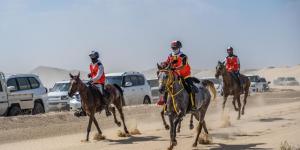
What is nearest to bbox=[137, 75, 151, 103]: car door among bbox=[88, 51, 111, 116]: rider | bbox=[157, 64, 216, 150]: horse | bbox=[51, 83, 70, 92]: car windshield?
bbox=[51, 83, 70, 92]: car windshield

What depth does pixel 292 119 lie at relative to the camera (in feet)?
71.5

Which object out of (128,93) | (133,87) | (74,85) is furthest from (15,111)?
(74,85)

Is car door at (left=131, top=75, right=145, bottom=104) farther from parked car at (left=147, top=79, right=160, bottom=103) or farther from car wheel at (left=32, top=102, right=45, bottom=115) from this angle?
parked car at (left=147, top=79, right=160, bottom=103)

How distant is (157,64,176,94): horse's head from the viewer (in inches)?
530

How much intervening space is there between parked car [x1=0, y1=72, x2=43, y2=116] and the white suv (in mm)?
5403

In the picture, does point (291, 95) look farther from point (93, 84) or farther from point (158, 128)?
point (93, 84)

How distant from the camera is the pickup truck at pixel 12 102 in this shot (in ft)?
76.0

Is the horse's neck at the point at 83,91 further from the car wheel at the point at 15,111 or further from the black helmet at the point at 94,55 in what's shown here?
the car wheel at the point at 15,111

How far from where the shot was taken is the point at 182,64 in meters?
14.6

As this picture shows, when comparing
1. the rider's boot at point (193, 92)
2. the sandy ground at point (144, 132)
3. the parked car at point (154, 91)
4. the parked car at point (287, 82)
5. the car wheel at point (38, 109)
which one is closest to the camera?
the rider's boot at point (193, 92)

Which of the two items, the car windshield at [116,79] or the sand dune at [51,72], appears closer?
the car windshield at [116,79]

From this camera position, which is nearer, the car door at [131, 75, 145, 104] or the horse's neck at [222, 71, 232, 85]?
the horse's neck at [222, 71, 232, 85]

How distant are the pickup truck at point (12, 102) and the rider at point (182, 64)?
34.1ft

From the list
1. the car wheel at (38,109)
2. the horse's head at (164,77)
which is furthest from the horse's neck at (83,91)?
the car wheel at (38,109)
